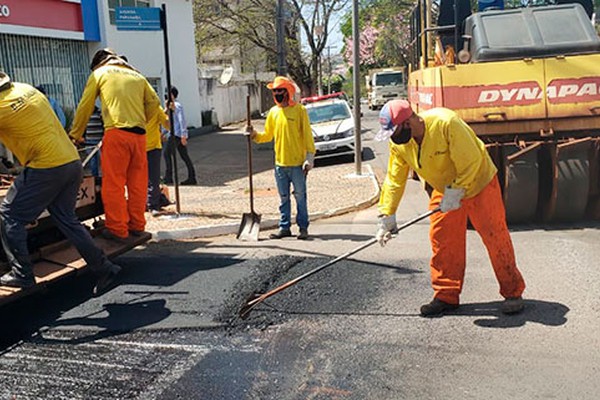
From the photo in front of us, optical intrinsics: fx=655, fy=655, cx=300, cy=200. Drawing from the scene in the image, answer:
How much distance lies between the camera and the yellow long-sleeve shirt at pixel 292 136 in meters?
7.38

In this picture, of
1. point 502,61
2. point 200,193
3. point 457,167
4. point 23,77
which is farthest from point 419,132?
point 23,77

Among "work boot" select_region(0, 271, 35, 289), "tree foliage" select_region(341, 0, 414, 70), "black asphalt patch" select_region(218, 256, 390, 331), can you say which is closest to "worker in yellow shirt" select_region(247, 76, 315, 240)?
"black asphalt patch" select_region(218, 256, 390, 331)

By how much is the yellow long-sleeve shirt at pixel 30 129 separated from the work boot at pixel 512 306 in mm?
3448

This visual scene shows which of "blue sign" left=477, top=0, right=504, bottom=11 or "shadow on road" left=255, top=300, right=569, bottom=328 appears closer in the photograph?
"shadow on road" left=255, top=300, right=569, bottom=328

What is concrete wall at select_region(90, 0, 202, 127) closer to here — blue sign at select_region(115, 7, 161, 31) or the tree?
the tree

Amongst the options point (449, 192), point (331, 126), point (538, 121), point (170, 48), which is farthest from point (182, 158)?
point (170, 48)

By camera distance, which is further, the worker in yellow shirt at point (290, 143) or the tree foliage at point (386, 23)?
the tree foliage at point (386, 23)

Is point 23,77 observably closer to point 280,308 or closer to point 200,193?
point 200,193

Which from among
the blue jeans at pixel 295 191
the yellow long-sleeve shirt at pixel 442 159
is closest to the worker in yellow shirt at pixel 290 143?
the blue jeans at pixel 295 191

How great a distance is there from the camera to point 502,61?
290 inches

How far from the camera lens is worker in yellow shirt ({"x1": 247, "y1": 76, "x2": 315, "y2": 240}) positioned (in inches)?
290

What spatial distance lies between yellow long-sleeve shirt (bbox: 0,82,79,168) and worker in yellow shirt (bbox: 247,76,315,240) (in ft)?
9.16

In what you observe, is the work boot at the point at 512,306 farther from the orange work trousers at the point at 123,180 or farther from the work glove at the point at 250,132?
the work glove at the point at 250,132

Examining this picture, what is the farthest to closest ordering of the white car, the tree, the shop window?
the tree
the shop window
the white car
